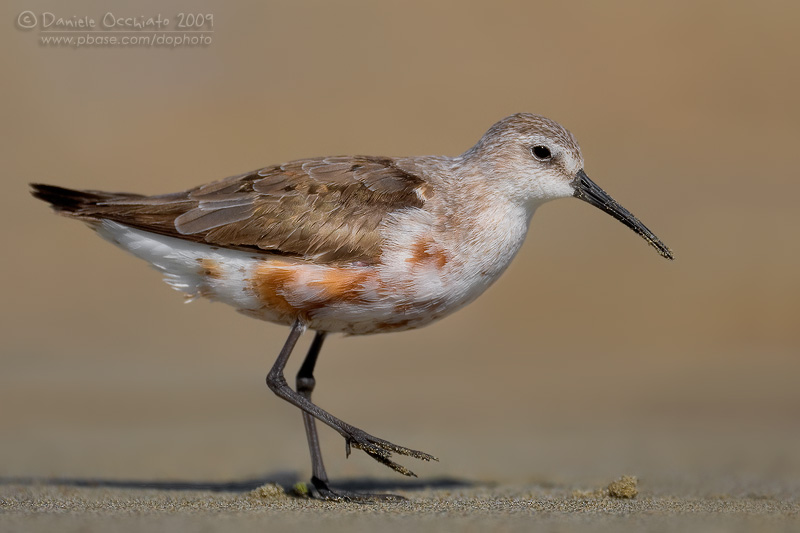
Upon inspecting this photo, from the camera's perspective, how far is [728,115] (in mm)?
23234

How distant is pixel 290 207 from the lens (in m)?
7.88

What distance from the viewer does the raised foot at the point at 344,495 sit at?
7734mm

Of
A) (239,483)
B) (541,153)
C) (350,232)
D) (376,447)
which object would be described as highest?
(541,153)

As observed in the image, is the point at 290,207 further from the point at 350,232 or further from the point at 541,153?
the point at 541,153

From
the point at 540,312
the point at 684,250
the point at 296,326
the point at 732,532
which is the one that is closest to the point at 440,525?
the point at 732,532

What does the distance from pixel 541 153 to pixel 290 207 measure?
2.04m

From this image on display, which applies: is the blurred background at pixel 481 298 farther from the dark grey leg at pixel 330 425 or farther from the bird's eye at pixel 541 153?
the bird's eye at pixel 541 153

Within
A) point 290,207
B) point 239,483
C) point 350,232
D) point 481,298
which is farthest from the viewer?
point 481,298

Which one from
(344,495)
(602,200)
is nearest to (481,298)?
(602,200)

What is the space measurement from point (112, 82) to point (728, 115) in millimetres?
14620

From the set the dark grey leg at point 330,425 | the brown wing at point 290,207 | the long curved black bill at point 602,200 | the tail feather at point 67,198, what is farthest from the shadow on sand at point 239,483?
the long curved black bill at point 602,200

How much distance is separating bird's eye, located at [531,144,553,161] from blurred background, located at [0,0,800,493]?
9.37 feet

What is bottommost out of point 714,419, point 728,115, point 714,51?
point 714,419

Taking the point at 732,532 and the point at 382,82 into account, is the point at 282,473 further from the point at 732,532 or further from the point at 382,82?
the point at 382,82
